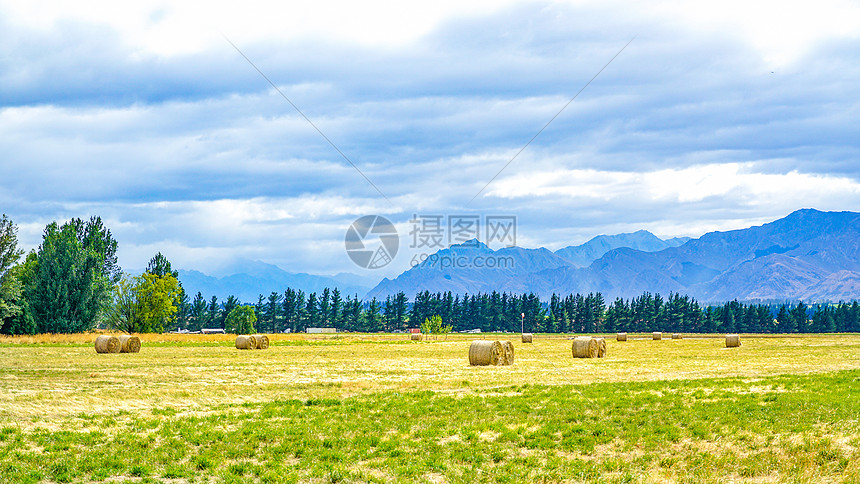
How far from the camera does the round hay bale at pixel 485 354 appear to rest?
38.9 meters

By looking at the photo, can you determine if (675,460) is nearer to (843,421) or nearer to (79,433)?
(843,421)

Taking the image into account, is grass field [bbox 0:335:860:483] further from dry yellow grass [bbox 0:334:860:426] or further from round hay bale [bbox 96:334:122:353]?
round hay bale [bbox 96:334:122:353]

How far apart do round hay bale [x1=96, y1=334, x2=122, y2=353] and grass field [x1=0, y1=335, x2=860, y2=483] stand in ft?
79.3

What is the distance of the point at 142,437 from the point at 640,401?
13525mm

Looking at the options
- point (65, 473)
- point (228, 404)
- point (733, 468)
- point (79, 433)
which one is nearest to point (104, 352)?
point (228, 404)

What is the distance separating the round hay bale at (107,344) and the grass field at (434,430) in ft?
79.3

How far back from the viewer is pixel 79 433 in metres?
17.1

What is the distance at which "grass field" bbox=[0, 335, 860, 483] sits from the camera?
1438 centimetres

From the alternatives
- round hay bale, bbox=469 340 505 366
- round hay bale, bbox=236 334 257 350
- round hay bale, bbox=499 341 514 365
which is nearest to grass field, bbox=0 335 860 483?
round hay bale, bbox=469 340 505 366

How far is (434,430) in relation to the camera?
57.9ft

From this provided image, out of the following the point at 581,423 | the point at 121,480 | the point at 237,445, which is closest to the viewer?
the point at 121,480

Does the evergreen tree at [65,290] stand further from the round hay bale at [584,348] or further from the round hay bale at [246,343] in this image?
the round hay bale at [584,348]

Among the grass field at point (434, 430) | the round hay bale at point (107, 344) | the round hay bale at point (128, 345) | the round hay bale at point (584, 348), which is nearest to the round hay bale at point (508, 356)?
the round hay bale at point (584, 348)

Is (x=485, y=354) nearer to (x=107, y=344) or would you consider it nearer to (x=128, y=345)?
(x=128, y=345)
